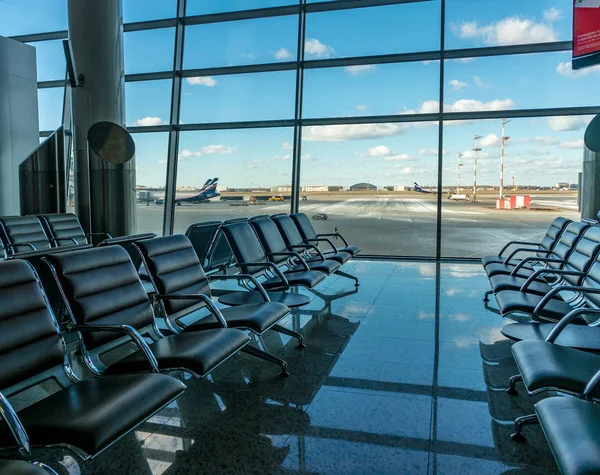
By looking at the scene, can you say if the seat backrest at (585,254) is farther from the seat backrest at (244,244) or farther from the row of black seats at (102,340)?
the seat backrest at (244,244)

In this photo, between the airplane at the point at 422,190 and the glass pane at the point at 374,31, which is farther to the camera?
the airplane at the point at 422,190

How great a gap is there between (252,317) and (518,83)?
5013 millimetres

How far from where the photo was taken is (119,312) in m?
2.05

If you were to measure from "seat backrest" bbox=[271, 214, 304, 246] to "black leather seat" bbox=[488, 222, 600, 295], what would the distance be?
179cm

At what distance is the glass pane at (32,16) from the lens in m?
7.70

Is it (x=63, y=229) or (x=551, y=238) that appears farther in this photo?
(x=63, y=229)

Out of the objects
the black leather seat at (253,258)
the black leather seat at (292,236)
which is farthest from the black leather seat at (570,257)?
the black leather seat at (292,236)

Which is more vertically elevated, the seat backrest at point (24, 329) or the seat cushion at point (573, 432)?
the seat backrest at point (24, 329)

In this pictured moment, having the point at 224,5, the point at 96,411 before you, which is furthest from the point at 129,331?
the point at 224,5

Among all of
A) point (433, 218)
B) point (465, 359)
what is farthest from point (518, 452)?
point (433, 218)

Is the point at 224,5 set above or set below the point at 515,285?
above

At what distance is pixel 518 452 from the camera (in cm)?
182

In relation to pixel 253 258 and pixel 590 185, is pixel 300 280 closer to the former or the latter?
pixel 253 258

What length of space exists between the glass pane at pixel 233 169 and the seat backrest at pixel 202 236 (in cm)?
280
